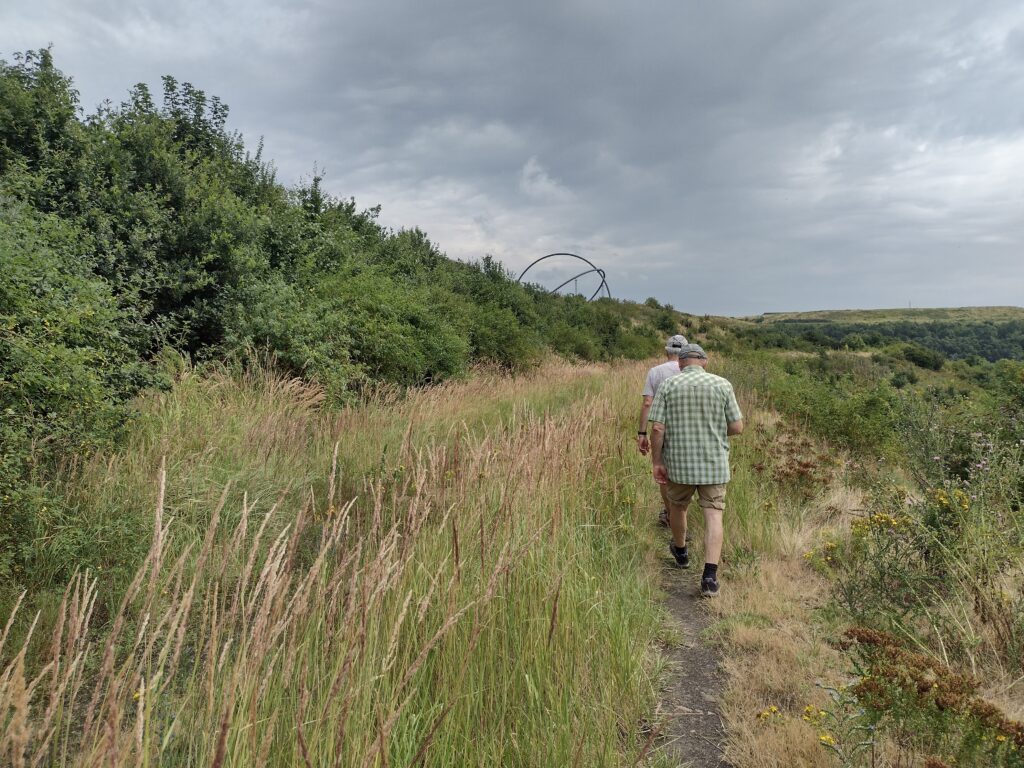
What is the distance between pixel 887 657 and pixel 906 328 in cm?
11754

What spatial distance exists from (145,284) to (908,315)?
150m

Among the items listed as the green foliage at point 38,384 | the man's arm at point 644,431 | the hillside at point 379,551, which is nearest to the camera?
the hillside at point 379,551

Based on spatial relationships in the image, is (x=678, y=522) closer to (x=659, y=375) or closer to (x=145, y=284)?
(x=659, y=375)

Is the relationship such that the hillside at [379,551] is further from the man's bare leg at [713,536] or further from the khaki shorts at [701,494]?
the khaki shorts at [701,494]

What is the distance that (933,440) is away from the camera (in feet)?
17.2

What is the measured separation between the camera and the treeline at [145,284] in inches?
152

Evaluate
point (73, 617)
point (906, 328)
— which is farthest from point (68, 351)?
point (906, 328)

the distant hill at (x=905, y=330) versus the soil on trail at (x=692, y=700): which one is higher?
the distant hill at (x=905, y=330)

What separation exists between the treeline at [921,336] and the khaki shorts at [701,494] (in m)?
40.4

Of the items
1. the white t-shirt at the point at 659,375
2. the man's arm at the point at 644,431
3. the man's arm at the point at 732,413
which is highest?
the white t-shirt at the point at 659,375

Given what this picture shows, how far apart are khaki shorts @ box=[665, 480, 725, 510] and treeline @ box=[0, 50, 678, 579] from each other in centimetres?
444

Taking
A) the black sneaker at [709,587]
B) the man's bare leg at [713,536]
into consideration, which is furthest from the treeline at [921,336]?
the black sneaker at [709,587]

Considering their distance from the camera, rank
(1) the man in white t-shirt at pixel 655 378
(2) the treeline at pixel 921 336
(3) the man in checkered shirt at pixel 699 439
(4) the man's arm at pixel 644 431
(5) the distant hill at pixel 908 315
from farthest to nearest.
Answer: (5) the distant hill at pixel 908 315
(2) the treeline at pixel 921 336
(1) the man in white t-shirt at pixel 655 378
(4) the man's arm at pixel 644 431
(3) the man in checkered shirt at pixel 699 439

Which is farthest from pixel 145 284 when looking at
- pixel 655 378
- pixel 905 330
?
pixel 905 330
